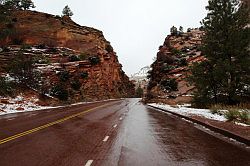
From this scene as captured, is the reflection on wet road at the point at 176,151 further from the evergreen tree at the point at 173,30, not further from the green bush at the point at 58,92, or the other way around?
the evergreen tree at the point at 173,30

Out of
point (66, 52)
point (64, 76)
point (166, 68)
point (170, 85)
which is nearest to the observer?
point (64, 76)

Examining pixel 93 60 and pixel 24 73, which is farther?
pixel 93 60

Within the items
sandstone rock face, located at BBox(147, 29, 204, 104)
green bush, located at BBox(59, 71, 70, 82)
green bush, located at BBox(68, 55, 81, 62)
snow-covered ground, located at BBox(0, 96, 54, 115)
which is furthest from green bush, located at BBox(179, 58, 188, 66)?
snow-covered ground, located at BBox(0, 96, 54, 115)

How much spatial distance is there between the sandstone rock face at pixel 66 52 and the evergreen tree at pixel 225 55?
25614 mm

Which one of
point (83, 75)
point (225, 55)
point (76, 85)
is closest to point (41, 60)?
point (76, 85)

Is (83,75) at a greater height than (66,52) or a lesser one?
lesser

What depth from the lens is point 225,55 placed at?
26219mm

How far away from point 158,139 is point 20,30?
6758 centimetres

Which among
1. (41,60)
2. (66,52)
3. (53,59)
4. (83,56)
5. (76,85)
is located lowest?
(76,85)

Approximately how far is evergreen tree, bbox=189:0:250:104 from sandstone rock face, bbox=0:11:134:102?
2561 cm

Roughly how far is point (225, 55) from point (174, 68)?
35.1 m

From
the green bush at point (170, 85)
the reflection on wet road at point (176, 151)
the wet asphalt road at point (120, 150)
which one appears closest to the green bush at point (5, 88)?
the wet asphalt road at point (120, 150)

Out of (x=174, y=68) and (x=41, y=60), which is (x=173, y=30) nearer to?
(x=174, y=68)

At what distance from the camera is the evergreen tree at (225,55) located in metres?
24.8
